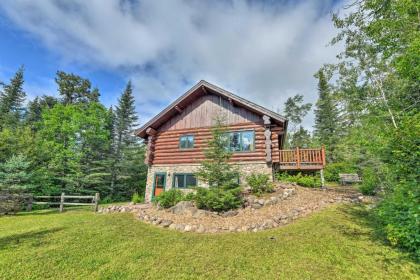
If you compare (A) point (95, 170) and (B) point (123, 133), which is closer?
(A) point (95, 170)

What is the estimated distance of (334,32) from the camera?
11539mm

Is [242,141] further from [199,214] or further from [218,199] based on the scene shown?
[199,214]

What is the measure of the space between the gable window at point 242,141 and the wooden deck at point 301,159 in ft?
6.70

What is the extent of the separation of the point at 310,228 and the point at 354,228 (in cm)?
135

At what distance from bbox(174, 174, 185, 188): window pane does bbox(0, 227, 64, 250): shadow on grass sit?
7833mm

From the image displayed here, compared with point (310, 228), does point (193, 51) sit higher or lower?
higher

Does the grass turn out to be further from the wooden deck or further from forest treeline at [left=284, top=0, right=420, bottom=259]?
the wooden deck

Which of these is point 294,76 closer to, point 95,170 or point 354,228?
point 354,228

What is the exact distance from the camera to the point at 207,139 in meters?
14.6

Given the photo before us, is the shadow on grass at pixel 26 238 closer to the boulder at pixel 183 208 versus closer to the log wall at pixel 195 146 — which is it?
the boulder at pixel 183 208

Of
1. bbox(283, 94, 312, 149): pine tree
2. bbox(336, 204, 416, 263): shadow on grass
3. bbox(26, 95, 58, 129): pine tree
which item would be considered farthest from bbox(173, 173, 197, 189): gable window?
bbox(283, 94, 312, 149): pine tree

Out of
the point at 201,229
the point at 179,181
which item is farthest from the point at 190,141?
the point at 201,229

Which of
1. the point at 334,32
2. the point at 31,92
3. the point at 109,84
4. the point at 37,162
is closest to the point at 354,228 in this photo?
the point at 334,32

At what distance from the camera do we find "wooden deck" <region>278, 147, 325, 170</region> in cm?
1289
